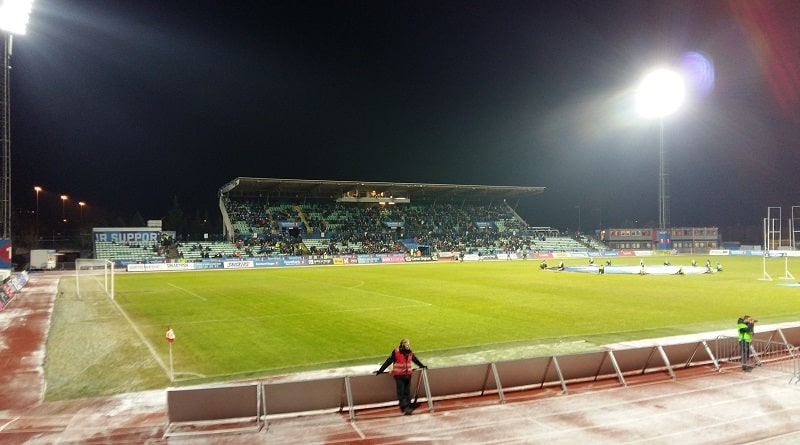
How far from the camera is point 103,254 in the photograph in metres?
58.0

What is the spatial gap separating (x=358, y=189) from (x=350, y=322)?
5909cm

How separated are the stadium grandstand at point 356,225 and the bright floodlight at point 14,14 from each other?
34.7m

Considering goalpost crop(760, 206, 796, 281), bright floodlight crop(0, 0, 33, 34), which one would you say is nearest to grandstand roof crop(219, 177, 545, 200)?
goalpost crop(760, 206, 796, 281)

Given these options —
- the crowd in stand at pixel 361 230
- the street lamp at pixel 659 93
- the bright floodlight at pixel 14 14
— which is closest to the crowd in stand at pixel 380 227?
the crowd in stand at pixel 361 230

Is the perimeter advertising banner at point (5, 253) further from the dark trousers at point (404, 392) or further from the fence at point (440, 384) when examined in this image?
the dark trousers at point (404, 392)

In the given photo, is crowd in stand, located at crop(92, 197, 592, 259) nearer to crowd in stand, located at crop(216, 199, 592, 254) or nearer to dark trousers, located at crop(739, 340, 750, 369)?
crowd in stand, located at crop(216, 199, 592, 254)

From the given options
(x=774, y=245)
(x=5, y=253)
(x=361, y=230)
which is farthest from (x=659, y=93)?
(x=5, y=253)

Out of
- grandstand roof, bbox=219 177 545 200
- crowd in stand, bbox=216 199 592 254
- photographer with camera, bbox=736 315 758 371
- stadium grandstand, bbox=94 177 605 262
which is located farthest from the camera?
grandstand roof, bbox=219 177 545 200

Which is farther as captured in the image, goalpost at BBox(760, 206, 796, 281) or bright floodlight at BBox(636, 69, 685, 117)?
bright floodlight at BBox(636, 69, 685, 117)

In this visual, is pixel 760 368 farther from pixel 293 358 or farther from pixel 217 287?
pixel 217 287

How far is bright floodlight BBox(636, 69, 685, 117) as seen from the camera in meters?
56.9

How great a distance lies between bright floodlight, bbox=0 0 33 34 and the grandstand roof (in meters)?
38.8

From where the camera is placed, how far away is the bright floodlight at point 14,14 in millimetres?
27016

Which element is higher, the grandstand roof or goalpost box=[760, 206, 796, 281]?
the grandstand roof
